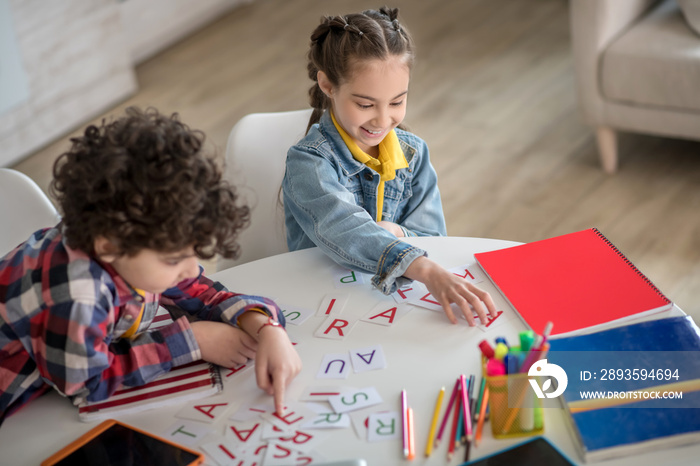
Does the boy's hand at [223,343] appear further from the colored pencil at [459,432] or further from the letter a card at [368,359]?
the colored pencil at [459,432]

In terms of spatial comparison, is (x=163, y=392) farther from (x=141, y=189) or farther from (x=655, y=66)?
(x=655, y=66)

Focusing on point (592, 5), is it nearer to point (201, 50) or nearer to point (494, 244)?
point (494, 244)

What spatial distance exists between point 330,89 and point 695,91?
5.19 ft

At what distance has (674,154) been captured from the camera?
288 centimetres

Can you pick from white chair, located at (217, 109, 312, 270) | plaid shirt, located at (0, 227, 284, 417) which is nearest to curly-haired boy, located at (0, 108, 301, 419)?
plaid shirt, located at (0, 227, 284, 417)

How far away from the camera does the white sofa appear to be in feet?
8.30

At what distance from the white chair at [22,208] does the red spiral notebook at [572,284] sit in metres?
0.90

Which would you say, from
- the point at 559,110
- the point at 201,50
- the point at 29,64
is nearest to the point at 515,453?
the point at 559,110

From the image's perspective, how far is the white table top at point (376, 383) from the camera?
960mm

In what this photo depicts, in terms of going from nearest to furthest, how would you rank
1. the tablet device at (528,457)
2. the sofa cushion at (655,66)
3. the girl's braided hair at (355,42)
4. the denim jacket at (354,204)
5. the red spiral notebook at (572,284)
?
the tablet device at (528,457), the red spiral notebook at (572,284), the denim jacket at (354,204), the girl's braided hair at (355,42), the sofa cushion at (655,66)

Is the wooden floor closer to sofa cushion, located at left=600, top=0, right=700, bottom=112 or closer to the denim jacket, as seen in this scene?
sofa cushion, located at left=600, top=0, right=700, bottom=112

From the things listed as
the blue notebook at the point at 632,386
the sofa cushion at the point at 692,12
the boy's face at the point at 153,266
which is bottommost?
the sofa cushion at the point at 692,12

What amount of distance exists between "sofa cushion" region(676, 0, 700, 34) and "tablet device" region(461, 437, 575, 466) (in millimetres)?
2124

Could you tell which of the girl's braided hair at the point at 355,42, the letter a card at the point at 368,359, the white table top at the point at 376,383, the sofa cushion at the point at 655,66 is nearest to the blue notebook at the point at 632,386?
the white table top at the point at 376,383
